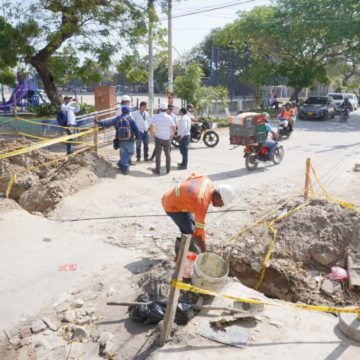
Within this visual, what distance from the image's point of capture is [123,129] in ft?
32.1

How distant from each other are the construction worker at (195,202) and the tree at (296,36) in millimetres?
23796

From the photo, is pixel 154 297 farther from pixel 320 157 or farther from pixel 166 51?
pixel 166 51

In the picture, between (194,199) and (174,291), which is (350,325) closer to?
(174,291)

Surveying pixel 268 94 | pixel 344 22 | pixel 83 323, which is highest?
pixel 344 22

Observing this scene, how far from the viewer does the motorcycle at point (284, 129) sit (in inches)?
646

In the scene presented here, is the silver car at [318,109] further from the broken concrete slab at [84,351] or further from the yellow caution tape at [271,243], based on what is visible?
the broken concrete slab at [84,351]

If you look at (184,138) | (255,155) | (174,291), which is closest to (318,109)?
(255,155)

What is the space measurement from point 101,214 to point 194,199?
137 inches

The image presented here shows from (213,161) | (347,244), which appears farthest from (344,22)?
(347,244)

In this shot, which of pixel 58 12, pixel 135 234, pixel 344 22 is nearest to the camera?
pixel 135 234

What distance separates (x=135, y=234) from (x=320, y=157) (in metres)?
8.30

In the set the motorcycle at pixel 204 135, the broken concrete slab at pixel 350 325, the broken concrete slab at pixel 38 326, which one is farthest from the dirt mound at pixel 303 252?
the motorcycle at pixel 204 135

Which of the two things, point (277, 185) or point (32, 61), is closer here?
point (277, 185)

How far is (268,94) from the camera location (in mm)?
35219
